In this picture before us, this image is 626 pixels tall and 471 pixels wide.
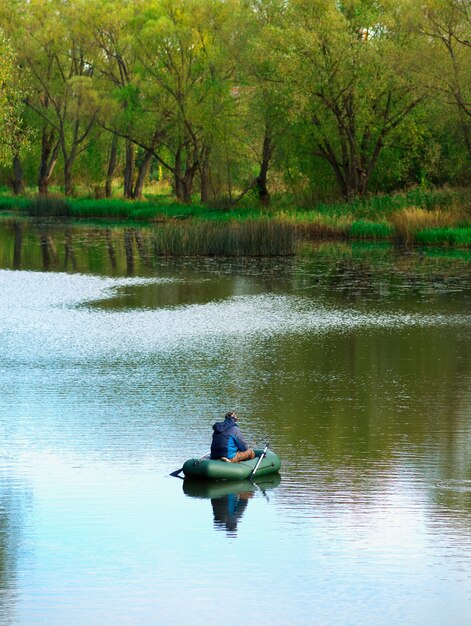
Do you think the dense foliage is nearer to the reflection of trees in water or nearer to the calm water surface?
the calm water surface

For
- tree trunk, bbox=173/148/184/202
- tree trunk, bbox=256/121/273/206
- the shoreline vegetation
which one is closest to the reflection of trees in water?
the shoreline vegetation

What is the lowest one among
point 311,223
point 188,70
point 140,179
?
point 311,223

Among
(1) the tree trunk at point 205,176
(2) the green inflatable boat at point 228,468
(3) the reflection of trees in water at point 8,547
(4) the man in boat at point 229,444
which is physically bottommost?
(3) the reflection of trees in water at point 8,547

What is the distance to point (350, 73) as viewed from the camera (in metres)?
48.5

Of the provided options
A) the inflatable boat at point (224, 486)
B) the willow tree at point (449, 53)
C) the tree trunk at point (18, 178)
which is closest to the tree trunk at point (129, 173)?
the tree trunk at point (18, 178)

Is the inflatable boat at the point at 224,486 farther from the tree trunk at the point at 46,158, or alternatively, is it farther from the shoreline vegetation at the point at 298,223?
the tree trunk at the point at 46,158

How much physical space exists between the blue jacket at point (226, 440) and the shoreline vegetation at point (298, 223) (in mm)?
28476

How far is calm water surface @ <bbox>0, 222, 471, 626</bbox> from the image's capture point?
8719 mm

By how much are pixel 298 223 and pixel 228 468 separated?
34.3 m

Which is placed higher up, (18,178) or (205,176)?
(18,178)

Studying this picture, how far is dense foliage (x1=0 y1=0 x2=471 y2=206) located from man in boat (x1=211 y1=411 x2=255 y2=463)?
33194mm

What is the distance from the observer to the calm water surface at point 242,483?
872cm

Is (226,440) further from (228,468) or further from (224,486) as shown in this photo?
(224,486)

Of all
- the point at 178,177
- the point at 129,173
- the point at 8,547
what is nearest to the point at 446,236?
the point at 178,177
